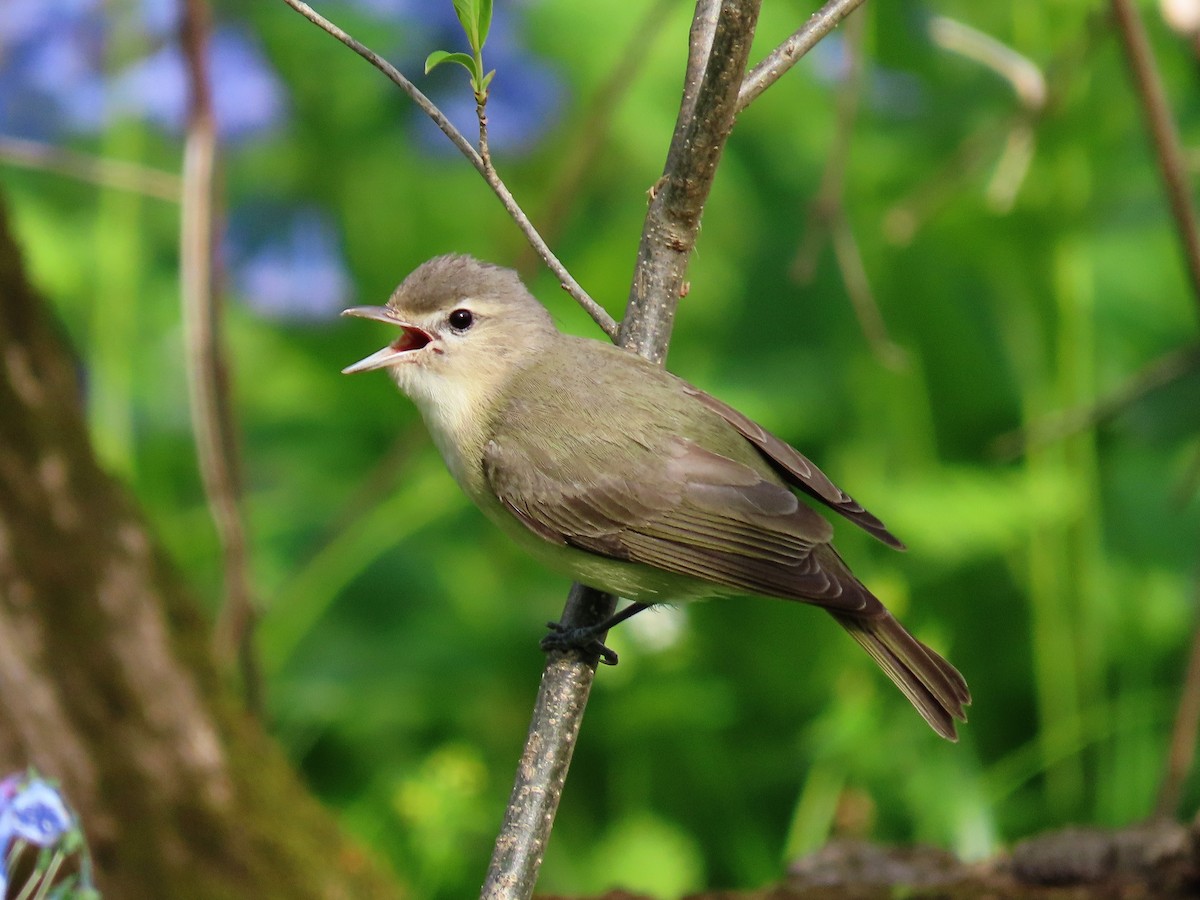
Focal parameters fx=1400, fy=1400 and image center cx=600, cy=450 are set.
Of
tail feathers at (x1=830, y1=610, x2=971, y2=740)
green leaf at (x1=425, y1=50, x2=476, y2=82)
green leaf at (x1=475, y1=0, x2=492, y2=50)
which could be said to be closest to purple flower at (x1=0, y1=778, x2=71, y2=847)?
green leaf at (x1=425, y1=50, x2=476, y2=82)

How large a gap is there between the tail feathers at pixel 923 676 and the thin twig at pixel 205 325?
61.7 inches

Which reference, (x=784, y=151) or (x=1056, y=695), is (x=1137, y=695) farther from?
(x=784, y=151)

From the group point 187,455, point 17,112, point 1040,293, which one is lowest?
point 187,455

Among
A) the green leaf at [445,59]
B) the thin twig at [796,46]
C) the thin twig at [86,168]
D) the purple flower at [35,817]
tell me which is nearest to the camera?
the purple flower at [35,817]

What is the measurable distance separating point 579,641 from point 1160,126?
1.88m

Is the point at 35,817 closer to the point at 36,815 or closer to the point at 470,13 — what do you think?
the point at 36,815

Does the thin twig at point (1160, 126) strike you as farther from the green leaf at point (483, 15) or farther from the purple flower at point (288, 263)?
the purple flower at point (288, 263)

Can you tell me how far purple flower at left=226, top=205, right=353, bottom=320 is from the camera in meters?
4.89

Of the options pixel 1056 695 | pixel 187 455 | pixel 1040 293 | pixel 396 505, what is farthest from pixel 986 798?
pixel 187 455

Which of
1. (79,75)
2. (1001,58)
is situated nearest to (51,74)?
(79,75)

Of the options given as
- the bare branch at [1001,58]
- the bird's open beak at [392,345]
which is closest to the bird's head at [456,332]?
the bird's open beak at [392,345]

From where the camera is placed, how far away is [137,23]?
437 cm

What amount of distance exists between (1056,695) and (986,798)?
1.27ft

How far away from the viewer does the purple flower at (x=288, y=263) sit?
489cm
